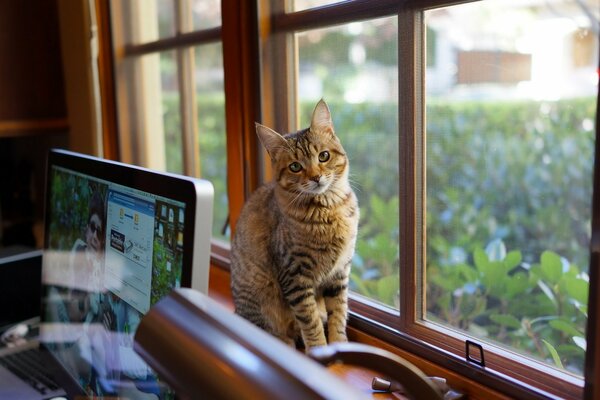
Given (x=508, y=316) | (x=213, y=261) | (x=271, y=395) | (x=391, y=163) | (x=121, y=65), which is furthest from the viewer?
(x=121, y=65)

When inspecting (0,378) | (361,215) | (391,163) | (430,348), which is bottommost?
(0,378)

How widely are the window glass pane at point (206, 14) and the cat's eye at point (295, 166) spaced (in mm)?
576

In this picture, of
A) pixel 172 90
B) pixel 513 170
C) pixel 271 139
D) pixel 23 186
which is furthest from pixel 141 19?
pixel 513 170

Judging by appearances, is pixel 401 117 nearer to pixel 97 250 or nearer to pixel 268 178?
pixel 268 178

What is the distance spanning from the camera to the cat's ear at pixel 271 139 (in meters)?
1.21

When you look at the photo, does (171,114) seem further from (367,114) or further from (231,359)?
(231,359)

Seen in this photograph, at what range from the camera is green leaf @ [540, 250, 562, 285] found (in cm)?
141

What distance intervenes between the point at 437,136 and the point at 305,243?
0.33 meters

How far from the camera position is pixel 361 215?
4.25ft

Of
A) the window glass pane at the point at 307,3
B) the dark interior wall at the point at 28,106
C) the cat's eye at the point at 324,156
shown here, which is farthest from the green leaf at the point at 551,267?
the dark interior wall at the point at 28,106

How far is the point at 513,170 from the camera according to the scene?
180cm

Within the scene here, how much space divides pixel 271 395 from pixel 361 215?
3.08 ft

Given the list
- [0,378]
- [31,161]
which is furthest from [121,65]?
[0,378]

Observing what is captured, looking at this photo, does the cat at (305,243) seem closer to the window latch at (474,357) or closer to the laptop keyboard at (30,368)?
the window latch at (474,357)
